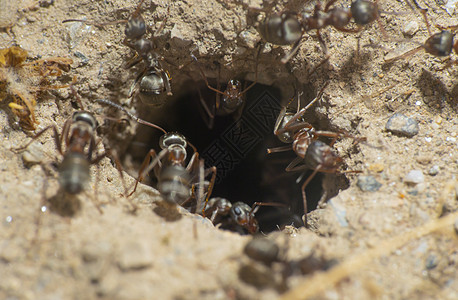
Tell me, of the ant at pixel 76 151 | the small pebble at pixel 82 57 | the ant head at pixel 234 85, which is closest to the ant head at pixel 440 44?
the ant head at pixel 234 85

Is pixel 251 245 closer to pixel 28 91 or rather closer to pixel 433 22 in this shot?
pixel 28 91

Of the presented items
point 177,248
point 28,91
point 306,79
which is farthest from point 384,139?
point 28,91

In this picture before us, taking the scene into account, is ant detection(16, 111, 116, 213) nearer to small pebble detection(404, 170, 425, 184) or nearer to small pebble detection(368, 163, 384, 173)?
small pebble detection(368, 163, 384, 173)

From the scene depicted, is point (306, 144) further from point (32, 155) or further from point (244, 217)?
point (32, 155)

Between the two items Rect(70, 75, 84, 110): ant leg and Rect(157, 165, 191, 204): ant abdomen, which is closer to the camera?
Rect(157, 165, 191, 204): ant abdomen

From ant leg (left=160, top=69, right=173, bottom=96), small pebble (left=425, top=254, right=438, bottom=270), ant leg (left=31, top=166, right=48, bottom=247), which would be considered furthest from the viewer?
ant leg (left=160, top=69, right=173, bottom=96)

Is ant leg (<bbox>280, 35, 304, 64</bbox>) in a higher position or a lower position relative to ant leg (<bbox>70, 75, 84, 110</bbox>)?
higher

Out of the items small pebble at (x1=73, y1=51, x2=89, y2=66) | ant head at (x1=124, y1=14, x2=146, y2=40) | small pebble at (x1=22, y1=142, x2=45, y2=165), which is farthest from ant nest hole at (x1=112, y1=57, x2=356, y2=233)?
small pebble at (x1=22, y1=142, x2=45, y2=165)
